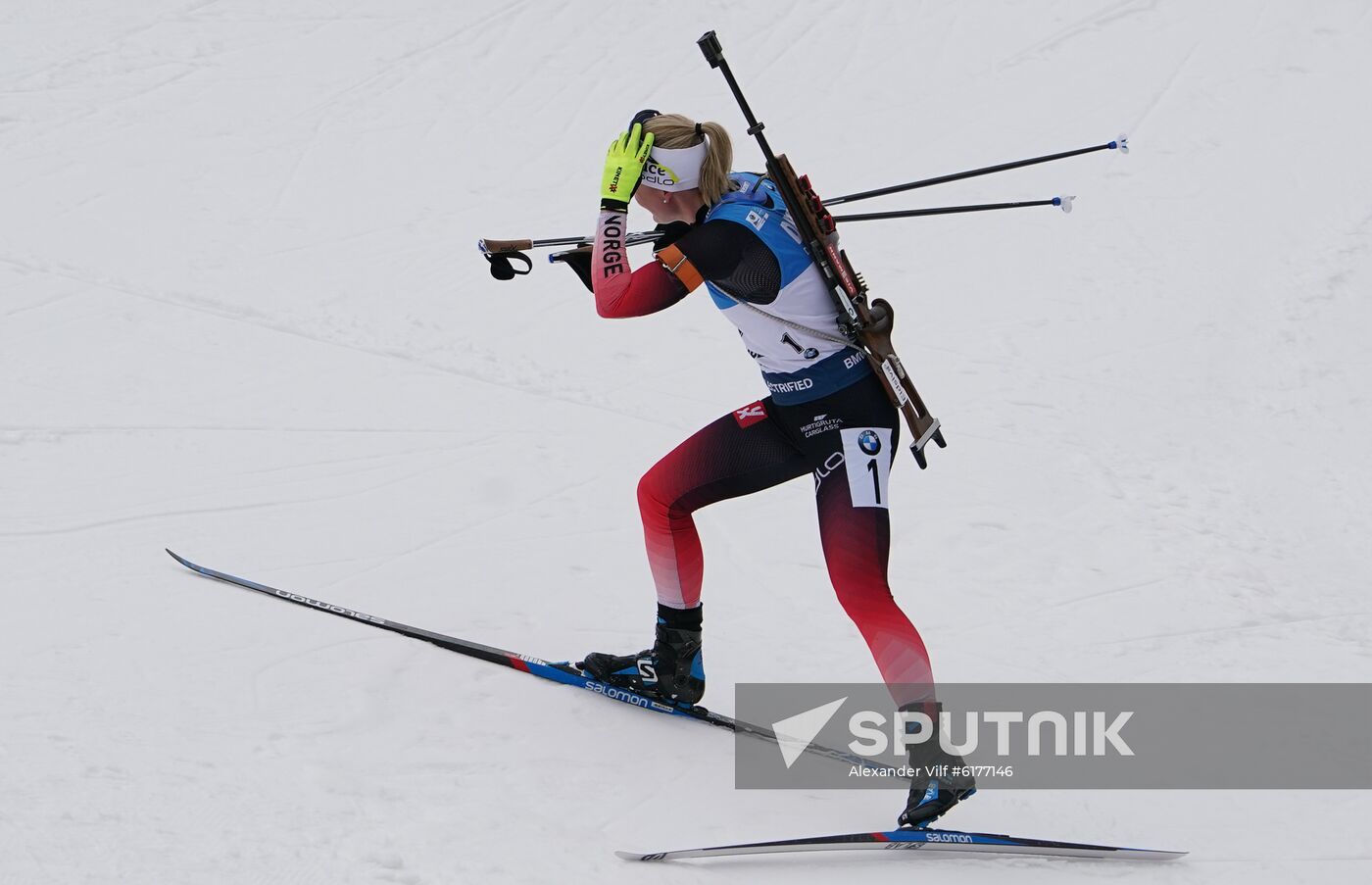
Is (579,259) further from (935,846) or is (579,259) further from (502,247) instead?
(935,846)

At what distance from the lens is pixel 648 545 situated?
14.1 ft

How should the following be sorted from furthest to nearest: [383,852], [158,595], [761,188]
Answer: [158,595]
[761,188]
[383,852]

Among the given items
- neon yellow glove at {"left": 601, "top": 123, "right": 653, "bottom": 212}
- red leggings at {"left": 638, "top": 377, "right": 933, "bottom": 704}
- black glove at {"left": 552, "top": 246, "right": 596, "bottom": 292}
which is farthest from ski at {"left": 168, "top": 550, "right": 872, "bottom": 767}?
neon yellow glove at {"left": 601, "top": 123, "right": 653, "bottom": 212}

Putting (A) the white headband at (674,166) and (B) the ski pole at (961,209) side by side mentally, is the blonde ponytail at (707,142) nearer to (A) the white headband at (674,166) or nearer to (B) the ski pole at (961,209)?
(A) the white headband at (674,166)

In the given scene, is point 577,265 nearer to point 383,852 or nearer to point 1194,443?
point 383,852

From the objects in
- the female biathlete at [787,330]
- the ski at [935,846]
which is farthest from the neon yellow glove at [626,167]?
the ski at [935,846]

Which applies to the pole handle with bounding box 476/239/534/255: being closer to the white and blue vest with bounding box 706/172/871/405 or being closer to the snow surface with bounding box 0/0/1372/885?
the white and blue vest with bounding box 706/172/871/405

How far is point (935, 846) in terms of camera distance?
379 centimetres

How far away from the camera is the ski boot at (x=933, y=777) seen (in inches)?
147

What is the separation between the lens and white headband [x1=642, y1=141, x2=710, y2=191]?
3717mm

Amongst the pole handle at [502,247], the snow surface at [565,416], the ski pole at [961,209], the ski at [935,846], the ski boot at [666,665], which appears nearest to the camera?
the ski at [935,846]

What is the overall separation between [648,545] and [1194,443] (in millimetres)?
3580

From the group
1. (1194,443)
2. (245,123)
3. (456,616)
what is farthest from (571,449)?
(245,123)

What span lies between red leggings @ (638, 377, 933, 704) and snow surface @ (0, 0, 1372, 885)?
0.57 m
